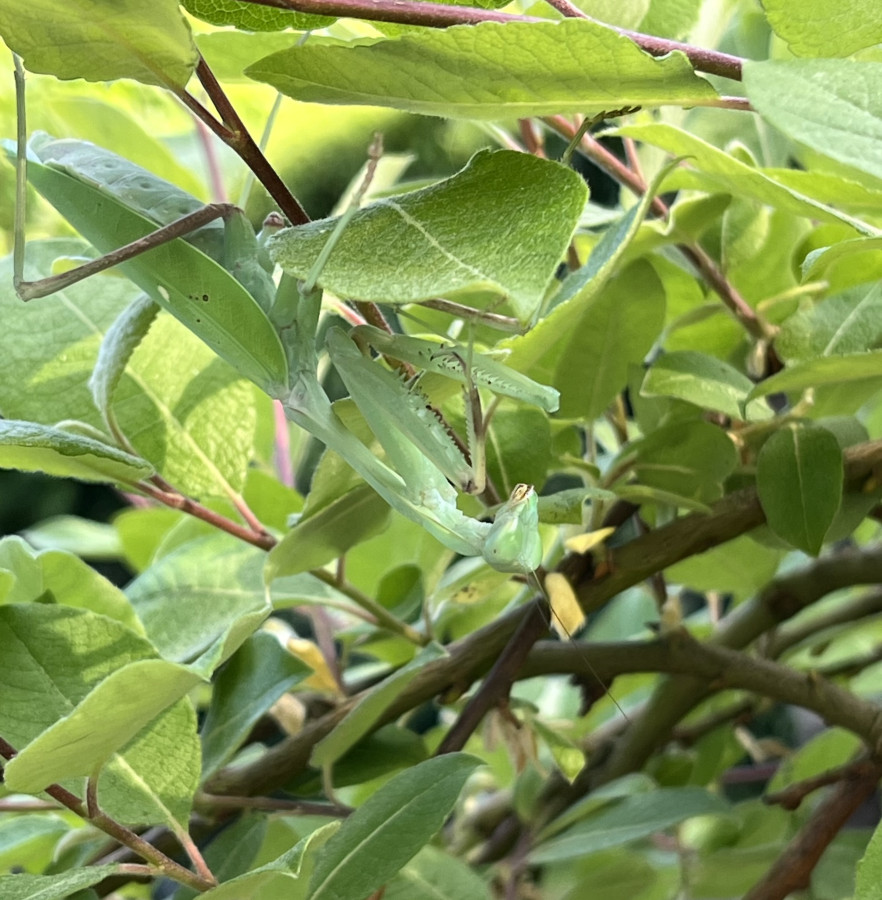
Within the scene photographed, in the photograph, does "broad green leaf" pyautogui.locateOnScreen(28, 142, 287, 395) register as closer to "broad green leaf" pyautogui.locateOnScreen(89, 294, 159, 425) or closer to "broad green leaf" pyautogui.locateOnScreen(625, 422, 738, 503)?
"broad green leaf" pyautogui.locateOnScreen(89, 294, 159, 425)

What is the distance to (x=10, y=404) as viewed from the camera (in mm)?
334

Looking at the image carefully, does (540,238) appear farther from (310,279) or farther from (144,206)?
(144,206)

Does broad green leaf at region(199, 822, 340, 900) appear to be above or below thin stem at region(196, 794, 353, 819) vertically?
above

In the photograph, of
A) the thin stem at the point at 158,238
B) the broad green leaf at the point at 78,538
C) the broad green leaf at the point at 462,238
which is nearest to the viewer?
the broad green leaf at the point at 462,238

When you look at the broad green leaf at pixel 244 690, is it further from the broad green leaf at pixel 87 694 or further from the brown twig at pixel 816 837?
the brown twig at pixel 816 837

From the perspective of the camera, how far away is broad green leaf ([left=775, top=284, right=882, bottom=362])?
341 mm

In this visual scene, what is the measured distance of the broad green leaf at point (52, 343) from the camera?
339mm

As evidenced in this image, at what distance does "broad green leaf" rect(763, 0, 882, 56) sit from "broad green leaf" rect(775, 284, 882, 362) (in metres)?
0.12

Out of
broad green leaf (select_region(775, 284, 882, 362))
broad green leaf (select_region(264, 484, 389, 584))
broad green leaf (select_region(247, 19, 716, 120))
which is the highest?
broad green leaf (select_region(247, 19, 716, 120))

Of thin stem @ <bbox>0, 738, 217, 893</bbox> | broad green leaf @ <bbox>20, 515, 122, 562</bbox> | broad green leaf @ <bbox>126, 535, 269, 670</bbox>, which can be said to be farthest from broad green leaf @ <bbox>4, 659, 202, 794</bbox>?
broad green leaf @ <bbox>20, 515, 122, 562</bbox>

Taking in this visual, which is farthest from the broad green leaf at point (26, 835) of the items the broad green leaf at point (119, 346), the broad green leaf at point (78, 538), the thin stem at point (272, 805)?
the broad green leaf at point (78, 538)

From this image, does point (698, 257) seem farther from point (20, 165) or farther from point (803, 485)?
point (20, 165)

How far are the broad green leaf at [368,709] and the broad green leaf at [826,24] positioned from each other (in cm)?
23

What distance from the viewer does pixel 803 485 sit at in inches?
13.0
